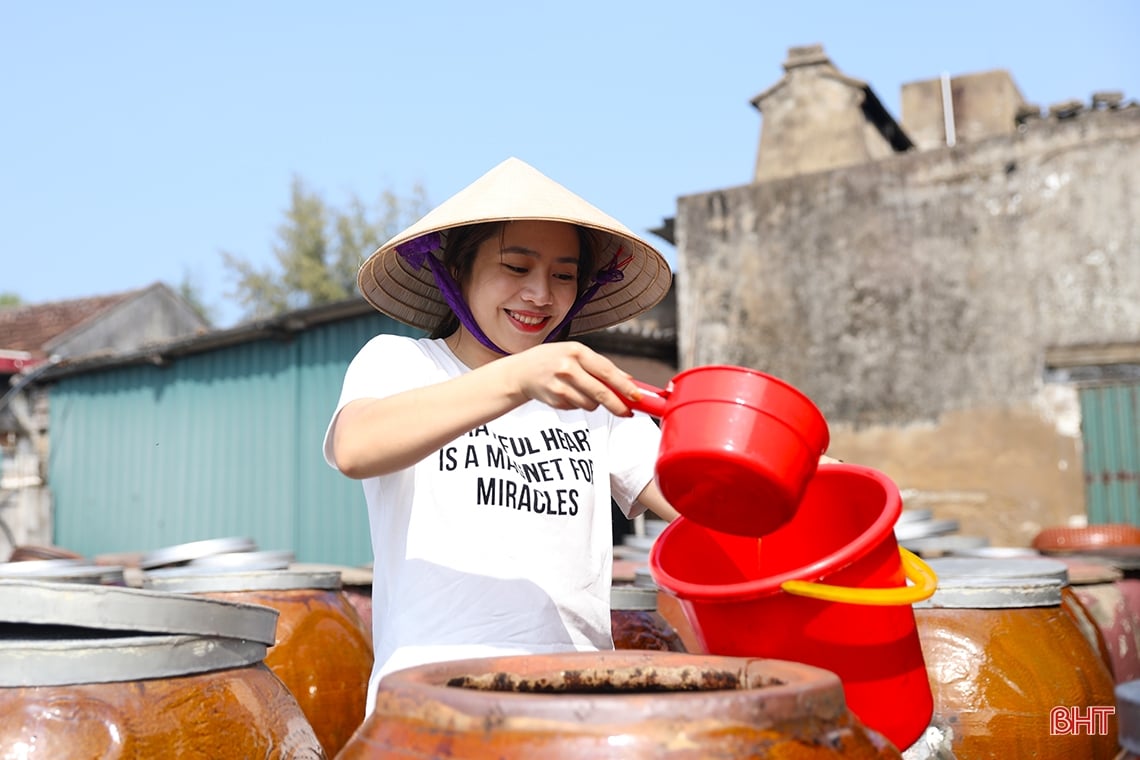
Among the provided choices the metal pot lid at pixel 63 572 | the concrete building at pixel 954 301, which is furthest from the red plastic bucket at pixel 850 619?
the concrete building at pixel 954 301

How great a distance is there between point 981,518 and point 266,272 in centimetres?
2198

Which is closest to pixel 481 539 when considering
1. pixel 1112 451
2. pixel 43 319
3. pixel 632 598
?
pixel 632 598

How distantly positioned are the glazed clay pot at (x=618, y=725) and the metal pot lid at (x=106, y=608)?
578 millimetres

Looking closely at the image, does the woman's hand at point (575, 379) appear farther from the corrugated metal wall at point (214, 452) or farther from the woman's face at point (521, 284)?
the corrugated metal wall at point (214, 452)

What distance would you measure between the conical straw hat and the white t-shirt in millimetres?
274

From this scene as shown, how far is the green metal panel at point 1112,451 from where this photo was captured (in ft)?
32.5

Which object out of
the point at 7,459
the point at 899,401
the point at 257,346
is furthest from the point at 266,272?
the point at 899,401

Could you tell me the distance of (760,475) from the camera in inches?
57.9

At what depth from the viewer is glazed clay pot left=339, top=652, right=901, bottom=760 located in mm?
1044

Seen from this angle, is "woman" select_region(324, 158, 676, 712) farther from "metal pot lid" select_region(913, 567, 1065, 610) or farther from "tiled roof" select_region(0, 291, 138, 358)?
"tiled roof" select_region(0, 291, 138, 358)

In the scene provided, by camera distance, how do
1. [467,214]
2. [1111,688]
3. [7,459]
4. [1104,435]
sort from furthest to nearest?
1. [7,459]
2. [1104,435]
3. [1111,688]
4. [467,214]

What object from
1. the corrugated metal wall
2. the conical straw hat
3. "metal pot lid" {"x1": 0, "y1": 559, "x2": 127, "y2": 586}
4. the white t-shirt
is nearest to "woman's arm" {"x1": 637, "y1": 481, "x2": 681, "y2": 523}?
the white t-shirt

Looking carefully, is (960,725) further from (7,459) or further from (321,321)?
(7,459)

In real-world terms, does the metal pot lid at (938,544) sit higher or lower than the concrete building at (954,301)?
lower
